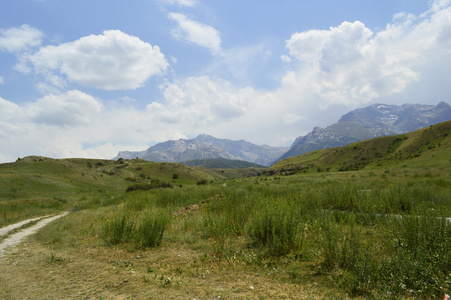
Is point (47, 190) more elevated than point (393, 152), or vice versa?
point (47, 190)

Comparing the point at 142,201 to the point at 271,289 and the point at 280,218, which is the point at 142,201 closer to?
the point at 280,218

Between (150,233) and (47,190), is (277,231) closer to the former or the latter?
(150,233)

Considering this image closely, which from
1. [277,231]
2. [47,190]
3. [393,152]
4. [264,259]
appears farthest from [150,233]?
[393,152]

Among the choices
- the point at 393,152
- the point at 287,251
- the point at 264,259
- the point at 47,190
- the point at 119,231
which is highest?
the point at 47,190

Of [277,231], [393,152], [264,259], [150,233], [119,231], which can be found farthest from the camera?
[393,152]

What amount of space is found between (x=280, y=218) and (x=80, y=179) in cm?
7360

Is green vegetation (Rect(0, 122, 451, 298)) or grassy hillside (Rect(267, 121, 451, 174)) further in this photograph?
grassy hillside (Rect(267, 121, 451, 174))

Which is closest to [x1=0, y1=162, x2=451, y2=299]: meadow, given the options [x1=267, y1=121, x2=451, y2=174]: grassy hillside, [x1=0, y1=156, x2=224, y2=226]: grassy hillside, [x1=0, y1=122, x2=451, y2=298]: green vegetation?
[x1=0, y1=122, x2=451, y2=298]: green vegetation

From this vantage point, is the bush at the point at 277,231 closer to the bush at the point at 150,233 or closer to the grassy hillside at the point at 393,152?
the bush at the point at 150,233

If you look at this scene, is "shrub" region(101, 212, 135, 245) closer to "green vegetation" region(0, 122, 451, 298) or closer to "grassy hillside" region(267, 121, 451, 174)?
"green vegetation" region(0, 122, 451, 298)

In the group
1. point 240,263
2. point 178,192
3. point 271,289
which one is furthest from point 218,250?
point 178,192

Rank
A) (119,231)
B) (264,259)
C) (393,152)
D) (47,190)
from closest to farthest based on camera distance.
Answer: (264,259) → (119,231) → (47,190) → (393,152)

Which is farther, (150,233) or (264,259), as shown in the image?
(150,233)

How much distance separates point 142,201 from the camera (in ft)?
55.5
